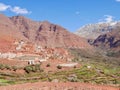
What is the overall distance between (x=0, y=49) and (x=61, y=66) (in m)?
18.5

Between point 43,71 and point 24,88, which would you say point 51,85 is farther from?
point 43,71

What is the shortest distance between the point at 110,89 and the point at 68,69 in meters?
54.1

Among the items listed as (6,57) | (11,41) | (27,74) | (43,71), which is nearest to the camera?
(27,74)

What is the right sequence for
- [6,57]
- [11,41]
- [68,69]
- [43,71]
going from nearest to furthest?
[43,71] → [68,69] → [6,57] → [11,41]

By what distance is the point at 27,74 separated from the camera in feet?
217

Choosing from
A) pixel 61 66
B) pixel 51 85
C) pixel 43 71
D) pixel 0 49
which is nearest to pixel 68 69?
pixel 61 66

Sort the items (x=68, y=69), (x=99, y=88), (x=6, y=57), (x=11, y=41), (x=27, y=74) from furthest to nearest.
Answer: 1. (x=11, y=41)
2. (x=6, y=57)
3. (x=68, y=69)
4. (x=27, y=74)
5. (x=99, y=88)

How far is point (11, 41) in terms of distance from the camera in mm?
93375

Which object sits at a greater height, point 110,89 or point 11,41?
point 11,41

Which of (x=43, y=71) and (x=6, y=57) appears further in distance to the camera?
(x=6, y=57)

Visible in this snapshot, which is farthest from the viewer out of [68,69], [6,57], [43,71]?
[6,57]

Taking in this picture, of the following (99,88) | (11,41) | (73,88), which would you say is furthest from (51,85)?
(11,41)

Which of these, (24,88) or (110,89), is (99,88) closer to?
(110,89)

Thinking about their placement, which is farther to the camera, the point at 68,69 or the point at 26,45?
the point at 26,45
